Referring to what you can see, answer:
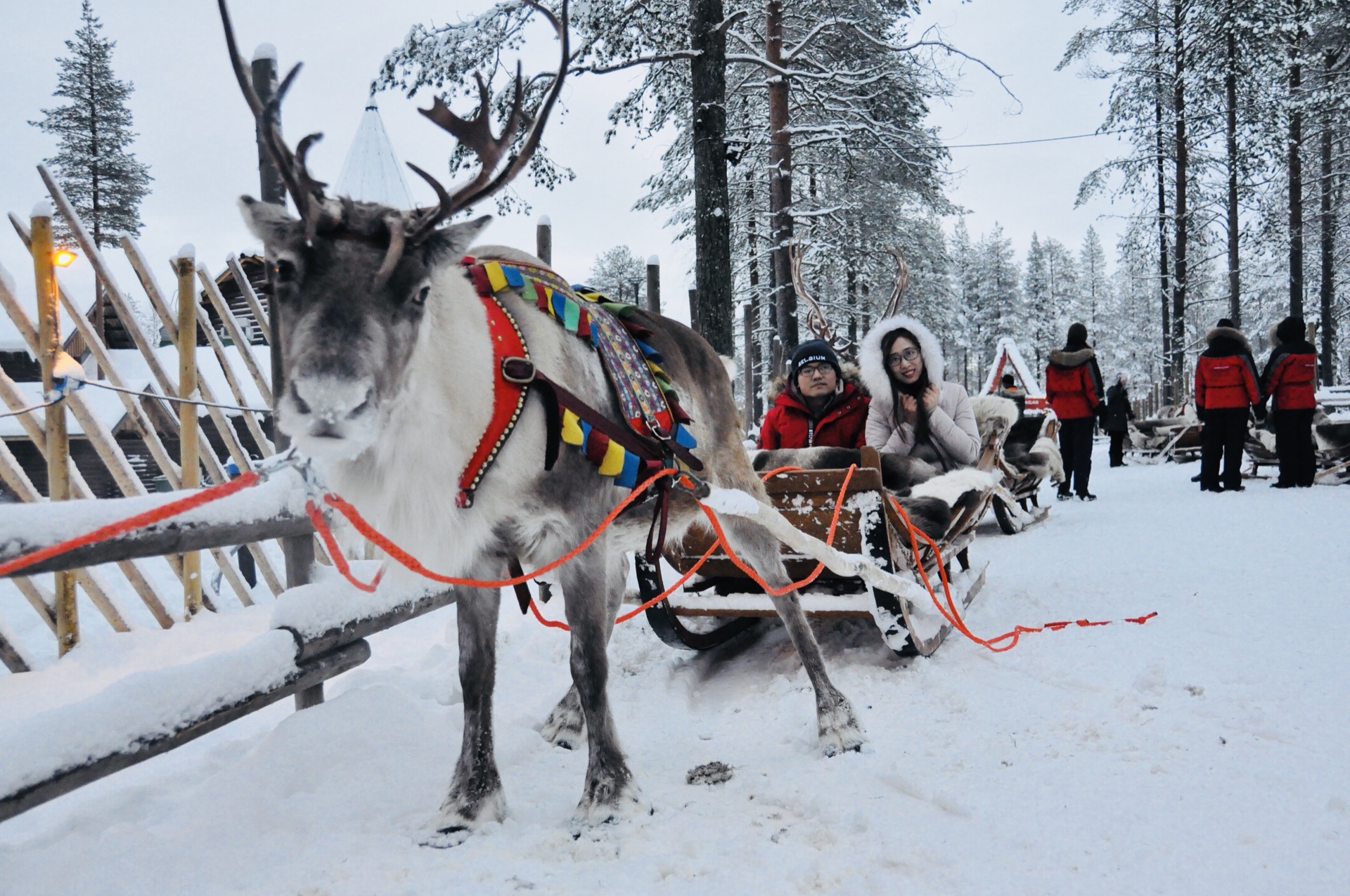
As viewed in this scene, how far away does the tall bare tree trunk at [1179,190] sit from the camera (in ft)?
61.6

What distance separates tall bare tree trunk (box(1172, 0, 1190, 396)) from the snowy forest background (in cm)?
5

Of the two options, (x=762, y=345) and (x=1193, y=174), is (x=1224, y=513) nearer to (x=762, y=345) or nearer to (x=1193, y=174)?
(x=762, y=345)

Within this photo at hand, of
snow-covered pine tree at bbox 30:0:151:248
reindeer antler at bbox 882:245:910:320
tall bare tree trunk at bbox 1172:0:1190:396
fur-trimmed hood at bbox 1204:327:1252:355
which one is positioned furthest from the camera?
snow-covered pine tree at bbox 30:0:151:248

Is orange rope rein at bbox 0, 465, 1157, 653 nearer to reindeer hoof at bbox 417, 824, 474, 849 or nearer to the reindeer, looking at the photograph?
the reindeer

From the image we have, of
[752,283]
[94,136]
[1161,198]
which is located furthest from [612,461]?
[94,136]

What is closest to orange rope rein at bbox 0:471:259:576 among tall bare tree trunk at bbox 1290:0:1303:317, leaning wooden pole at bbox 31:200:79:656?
leaning wooden pole at bbox 31:200:79:656

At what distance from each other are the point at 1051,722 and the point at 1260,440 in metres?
11.1

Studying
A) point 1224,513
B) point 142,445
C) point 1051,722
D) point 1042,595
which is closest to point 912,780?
point 1051,722

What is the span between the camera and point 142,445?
16.0 metres

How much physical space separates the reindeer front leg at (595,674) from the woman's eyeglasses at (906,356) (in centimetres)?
316

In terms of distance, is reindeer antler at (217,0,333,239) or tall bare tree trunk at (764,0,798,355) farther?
tall bare tree trunk at (764,0,798,355)

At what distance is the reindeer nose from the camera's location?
1693 mm

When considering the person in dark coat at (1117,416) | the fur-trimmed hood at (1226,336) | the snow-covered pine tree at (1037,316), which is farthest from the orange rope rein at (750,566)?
the snow-covered pine tree at (1037,316)

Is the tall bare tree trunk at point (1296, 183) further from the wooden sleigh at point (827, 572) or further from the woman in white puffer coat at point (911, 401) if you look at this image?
the wooden sleigh at point (827, 572)
